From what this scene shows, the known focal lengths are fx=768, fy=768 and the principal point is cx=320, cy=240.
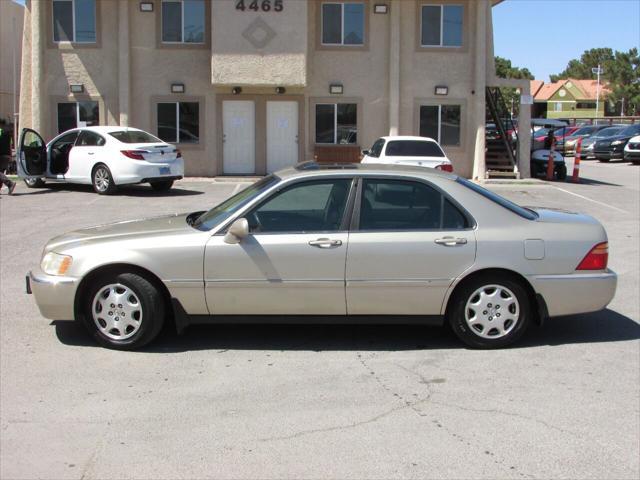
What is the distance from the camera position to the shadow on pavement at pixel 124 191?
18.5 meters

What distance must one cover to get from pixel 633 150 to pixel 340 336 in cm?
3011

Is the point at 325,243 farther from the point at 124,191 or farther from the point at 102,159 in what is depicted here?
the point at 124,191

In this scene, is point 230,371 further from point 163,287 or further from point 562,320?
point 562,320

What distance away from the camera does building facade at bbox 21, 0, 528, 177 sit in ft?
77.4

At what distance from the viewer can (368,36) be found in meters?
23.9

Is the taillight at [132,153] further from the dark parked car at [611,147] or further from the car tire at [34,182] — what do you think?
the dark parked car at [611,147]

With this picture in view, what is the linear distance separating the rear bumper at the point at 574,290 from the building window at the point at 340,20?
18795 mm

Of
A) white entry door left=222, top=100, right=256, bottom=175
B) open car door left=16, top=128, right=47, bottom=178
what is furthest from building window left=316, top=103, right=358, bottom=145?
open car door left=16, top=128, right=47, bottom=178

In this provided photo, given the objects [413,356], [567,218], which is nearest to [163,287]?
[413,356]

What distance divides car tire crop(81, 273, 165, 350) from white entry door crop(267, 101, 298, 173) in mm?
18002

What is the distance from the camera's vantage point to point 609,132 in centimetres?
3862

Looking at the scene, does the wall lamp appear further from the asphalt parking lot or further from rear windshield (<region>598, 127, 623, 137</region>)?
rear windshield (<region>598, 127, 623, 137</region>)

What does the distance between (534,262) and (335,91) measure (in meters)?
18.4

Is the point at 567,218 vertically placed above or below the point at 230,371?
above
